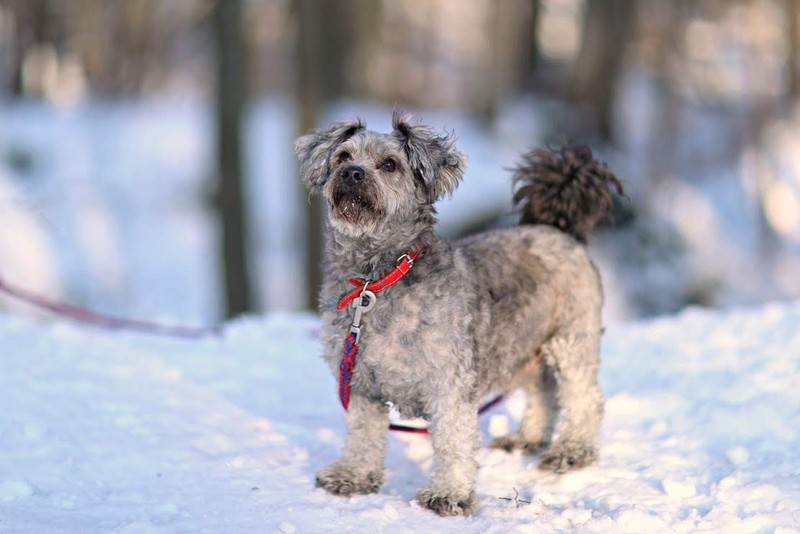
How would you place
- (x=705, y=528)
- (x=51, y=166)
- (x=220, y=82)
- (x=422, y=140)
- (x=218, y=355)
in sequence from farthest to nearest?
1. (x=51, y=166)
2. (x=220, y=82)
3. (x=218, y=355)
4. (x=422, y=140)
5. (x=705, y=528)

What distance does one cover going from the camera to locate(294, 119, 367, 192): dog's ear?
18.5 ft

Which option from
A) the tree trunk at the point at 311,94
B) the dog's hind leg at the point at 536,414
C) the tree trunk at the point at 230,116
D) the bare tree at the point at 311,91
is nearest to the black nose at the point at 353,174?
the dog's hind leg at the point at 536,414

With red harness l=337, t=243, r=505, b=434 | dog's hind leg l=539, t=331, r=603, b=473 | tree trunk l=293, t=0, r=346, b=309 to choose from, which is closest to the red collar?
red harness l=337, t=243, r=505, b=434

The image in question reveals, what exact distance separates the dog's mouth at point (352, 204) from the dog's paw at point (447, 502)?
60.9 inches

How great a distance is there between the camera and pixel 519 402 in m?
7.32

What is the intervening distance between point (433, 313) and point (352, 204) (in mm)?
747

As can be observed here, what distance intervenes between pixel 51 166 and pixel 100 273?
3.89 meters

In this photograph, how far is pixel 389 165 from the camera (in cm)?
545

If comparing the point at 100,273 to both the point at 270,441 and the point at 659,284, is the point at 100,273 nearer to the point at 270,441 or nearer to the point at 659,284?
the point at 659,284

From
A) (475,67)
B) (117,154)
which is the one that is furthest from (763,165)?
(117,154)

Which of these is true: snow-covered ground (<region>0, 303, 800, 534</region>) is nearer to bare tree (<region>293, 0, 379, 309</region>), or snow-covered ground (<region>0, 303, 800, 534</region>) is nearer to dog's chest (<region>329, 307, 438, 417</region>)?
dog's chest (<region>329, 307, 438, 417</region>)

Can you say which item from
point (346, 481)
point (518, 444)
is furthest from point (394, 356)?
point (518, 444)

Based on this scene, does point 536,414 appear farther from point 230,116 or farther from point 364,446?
point 230,116

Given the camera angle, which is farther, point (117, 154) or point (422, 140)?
point (117, 154)
